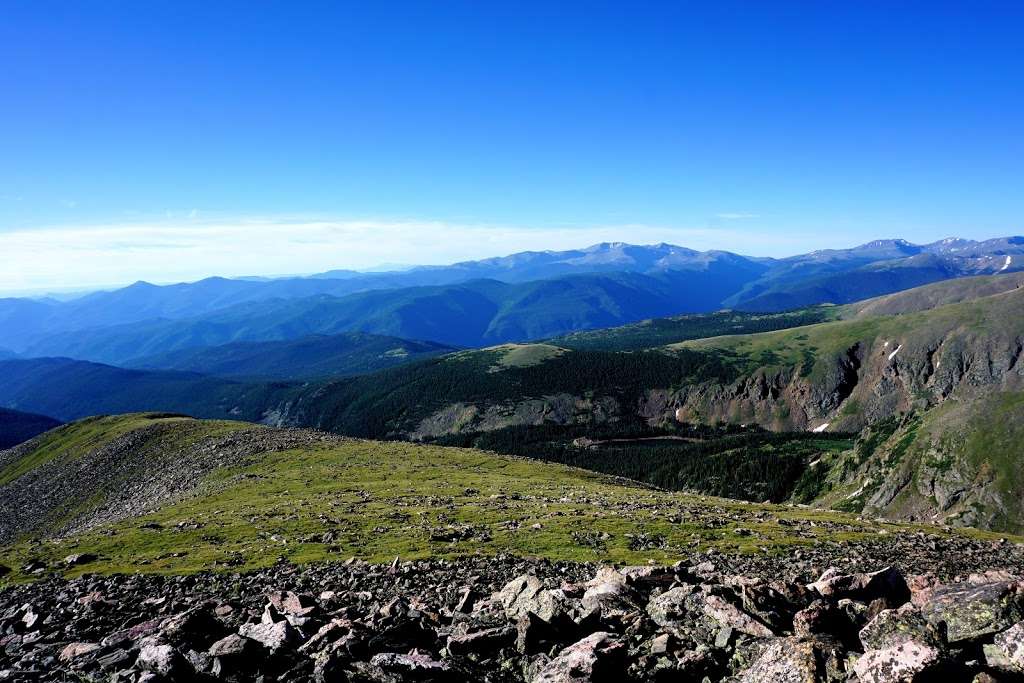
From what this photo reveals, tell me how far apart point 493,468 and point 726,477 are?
107 metres

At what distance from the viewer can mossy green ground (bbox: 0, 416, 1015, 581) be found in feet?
135

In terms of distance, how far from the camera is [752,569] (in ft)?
117

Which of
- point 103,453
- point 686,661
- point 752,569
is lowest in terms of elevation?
point 103,453

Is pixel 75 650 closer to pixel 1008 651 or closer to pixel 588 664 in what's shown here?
pixel 588 664

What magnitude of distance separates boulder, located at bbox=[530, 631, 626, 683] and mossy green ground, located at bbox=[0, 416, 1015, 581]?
70.2 feet

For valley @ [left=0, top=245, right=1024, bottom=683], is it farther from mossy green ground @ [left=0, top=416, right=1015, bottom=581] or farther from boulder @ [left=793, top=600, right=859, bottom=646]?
mossy green ground @ [left=0, top=416, right=1015, bottom=581]

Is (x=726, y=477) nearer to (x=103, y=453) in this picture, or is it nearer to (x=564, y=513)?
(x=564, y=513)

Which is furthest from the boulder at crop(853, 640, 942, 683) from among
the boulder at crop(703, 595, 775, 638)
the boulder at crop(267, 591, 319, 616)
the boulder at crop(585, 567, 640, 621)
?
the boulder at crop(267, 591, 319, 616)

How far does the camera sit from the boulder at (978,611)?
17.4 m

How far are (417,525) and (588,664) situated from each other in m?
34.0

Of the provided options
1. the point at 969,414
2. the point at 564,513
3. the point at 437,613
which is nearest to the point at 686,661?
the point at 437,613

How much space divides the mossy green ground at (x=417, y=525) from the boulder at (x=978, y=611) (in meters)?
21.4

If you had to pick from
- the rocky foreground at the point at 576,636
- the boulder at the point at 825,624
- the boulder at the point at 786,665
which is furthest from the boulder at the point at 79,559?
the boulder at the point at 825,624

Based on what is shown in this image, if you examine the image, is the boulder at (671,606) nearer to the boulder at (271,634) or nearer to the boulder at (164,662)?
the boulder at (271,634)
